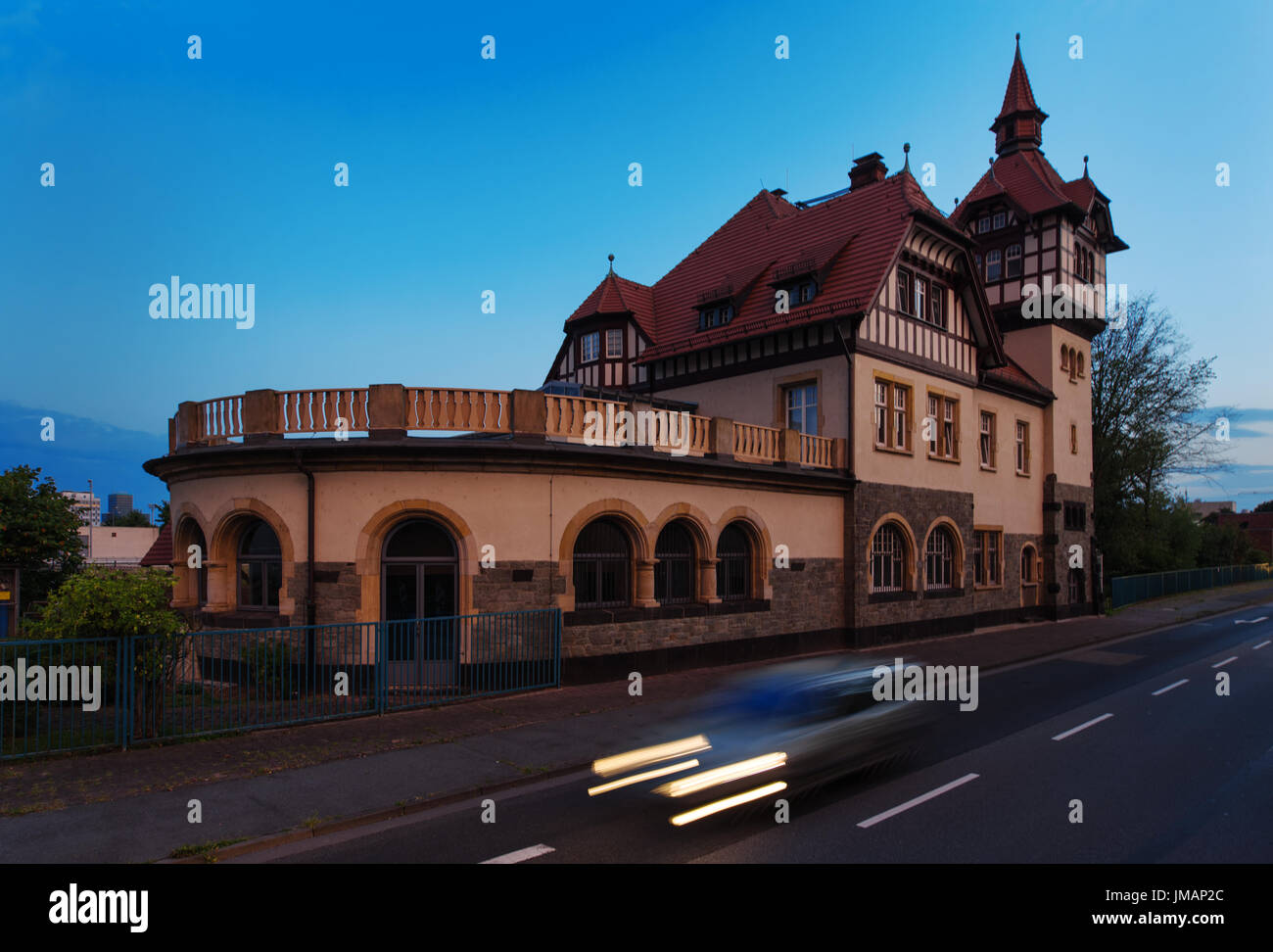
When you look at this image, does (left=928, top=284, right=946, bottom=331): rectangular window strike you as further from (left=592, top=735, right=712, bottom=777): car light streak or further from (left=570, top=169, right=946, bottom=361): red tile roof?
(left=592, top=735, right=712, bottom=777): car light streak

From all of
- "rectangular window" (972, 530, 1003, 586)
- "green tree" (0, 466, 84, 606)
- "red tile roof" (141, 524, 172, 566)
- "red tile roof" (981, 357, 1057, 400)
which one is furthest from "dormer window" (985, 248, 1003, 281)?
"red tile roof" (141, 524, 172, 566)

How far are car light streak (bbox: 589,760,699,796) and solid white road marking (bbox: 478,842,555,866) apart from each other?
167 cm

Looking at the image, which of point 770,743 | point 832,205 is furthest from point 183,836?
point 832,205

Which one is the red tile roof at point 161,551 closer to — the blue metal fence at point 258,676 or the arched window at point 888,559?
the blue metal fence at point 258,676

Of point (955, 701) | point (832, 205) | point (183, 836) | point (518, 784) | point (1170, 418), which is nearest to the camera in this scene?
point (183, 836)

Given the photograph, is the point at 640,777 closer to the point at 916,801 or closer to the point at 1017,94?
the point at 916,801

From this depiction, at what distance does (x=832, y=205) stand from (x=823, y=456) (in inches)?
372

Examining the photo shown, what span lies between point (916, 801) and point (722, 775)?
1.98 m

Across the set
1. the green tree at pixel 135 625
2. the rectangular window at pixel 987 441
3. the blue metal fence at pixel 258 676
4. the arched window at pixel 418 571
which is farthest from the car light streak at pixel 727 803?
the rectangular window at pixel 987 441

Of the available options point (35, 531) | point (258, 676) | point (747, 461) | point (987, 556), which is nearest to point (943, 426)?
point (987, 556)

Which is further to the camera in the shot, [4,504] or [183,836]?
[4,504]

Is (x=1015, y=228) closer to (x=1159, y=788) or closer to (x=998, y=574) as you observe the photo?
(x=998, y=574)

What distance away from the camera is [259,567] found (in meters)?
14.4
